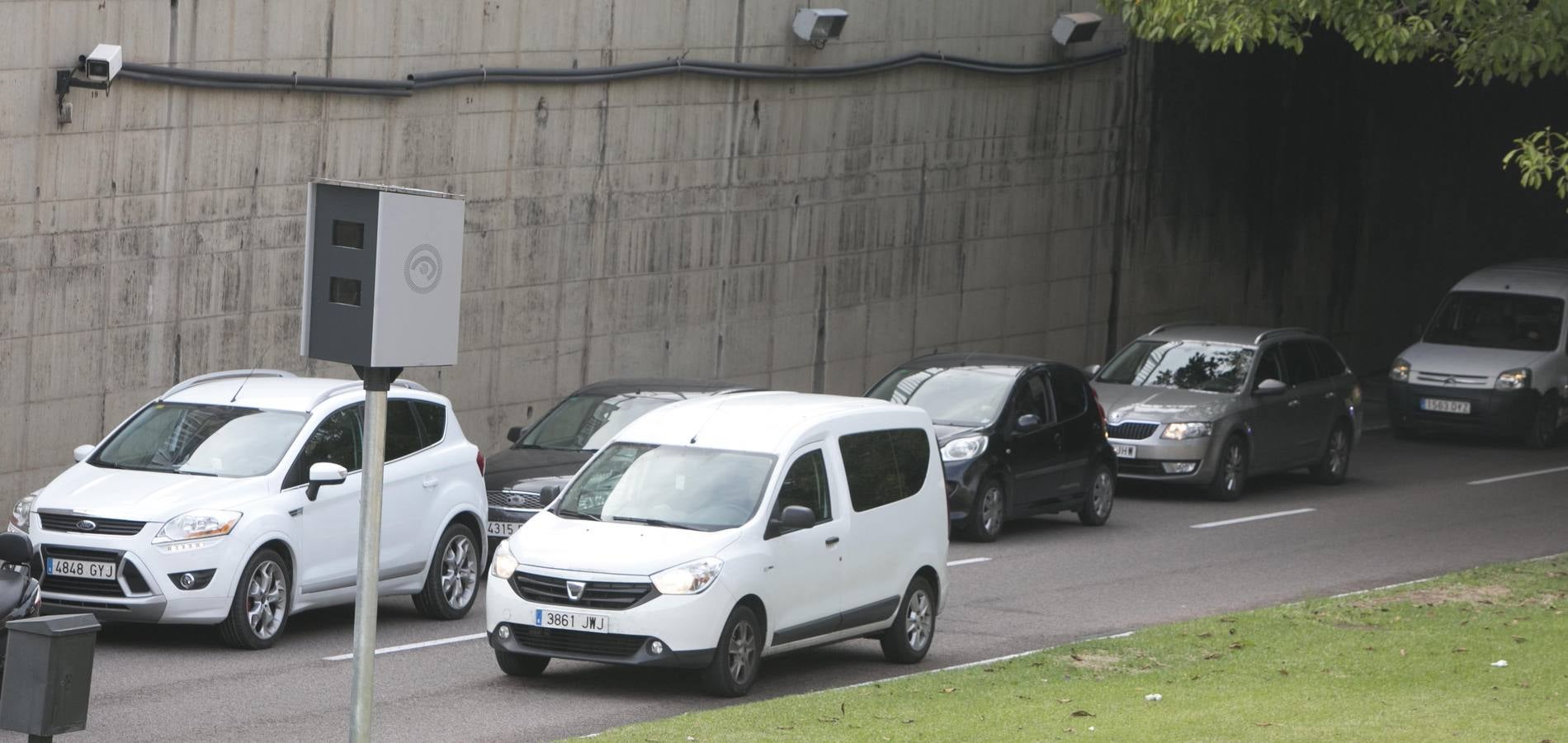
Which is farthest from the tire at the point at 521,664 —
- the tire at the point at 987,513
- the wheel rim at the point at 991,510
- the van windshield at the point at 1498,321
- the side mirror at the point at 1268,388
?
the van windshield at the point at 1498,321

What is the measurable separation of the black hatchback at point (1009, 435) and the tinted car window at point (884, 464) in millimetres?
4633

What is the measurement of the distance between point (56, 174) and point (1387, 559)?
37.5ft

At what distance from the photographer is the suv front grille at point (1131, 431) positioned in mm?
21266

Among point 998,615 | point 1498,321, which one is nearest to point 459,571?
point 998,615

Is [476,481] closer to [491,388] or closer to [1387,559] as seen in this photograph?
[491,388]

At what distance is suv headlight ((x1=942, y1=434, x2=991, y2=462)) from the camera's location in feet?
58.8

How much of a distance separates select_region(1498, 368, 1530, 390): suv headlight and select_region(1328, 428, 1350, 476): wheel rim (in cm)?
418

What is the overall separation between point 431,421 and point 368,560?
7.37 metres

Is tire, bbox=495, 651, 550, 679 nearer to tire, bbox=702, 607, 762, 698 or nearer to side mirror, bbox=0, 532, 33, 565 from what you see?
tire, bbox=702, 607, 762, 698

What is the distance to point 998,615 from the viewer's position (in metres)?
14.7

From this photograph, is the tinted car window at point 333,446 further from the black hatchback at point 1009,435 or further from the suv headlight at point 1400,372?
the suv headlight at point 1400,372

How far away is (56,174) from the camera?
1650cm

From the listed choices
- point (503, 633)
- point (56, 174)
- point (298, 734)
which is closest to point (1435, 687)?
point (503, 633)

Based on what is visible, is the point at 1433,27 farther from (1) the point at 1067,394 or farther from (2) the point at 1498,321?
(2) the point at 1498,321
